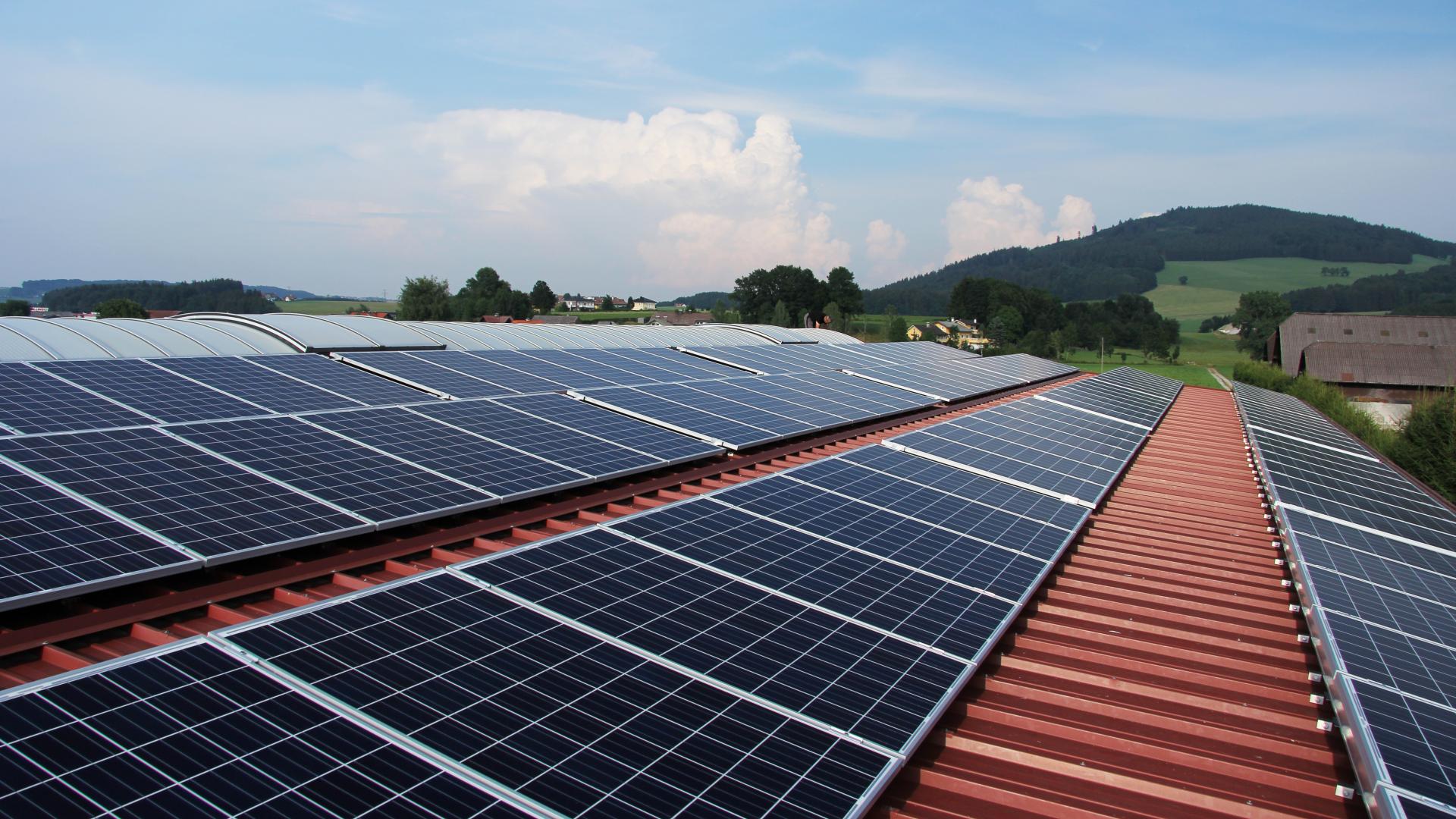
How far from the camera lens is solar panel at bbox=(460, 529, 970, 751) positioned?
21.2 feet

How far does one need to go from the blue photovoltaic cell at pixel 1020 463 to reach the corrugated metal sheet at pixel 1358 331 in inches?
2884

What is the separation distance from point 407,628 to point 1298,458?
22.0m

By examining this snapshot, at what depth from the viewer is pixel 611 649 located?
670cm

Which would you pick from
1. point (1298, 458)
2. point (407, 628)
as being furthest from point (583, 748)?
point (1298, 458)

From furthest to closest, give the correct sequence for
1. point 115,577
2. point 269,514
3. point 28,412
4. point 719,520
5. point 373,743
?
1. point 28,412
2. point 719,520
3. point 269,514
4. point 115,577
5. point 373,743

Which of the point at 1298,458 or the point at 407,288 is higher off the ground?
the point at 407,288

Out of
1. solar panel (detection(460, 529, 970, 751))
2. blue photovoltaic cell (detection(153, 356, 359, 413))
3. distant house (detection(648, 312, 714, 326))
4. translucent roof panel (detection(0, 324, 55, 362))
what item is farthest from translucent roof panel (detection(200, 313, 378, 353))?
distant house (detection(648, 312, 714, 326))

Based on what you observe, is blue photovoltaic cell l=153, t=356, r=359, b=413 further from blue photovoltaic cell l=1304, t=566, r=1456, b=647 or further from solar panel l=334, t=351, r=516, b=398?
blue photovoltaic cell l=1304, t=566, r=1456, b=647

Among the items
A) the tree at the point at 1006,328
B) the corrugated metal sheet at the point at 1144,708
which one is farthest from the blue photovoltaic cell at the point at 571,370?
the tree at the point at 1006,328

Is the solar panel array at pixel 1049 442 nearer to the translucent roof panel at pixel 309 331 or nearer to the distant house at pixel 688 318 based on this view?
the translucent roof panel at pixel 309 331

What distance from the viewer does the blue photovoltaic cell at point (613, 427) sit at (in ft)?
48.9

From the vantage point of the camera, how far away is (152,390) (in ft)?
50.4

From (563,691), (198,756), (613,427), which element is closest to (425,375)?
(613,427)

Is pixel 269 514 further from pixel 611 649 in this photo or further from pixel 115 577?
pixel 611 649
